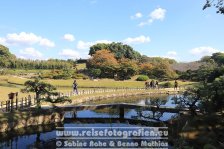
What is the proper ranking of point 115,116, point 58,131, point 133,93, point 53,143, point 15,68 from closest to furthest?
point 53,143
point 58,131
point 115,116
point 133,93
point 15,68

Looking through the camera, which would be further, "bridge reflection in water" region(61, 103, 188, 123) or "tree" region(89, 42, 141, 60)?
"tree" region(89, 42, 141, 60)

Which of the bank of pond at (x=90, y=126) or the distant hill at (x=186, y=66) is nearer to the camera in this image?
the bank of pond at (x=90, y=126)

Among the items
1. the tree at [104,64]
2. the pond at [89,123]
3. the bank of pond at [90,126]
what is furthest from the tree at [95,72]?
the bank of pond at [90,126]

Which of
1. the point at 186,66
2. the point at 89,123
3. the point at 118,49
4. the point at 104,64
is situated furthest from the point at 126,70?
the point at 89,123

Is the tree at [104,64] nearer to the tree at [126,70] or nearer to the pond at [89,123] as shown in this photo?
the tree at [126,70]

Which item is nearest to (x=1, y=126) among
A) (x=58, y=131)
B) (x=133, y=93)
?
(x=58, y=131)

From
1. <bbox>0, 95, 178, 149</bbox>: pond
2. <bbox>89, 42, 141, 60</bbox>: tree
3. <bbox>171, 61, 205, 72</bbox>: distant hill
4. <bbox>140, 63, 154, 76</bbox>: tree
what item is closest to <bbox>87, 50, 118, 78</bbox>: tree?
<bbox>140, 63, 154, 76</bbox>: tree

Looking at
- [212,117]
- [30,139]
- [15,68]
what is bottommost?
[30,139]

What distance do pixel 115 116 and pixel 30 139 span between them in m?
9.89

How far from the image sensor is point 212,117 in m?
18.4

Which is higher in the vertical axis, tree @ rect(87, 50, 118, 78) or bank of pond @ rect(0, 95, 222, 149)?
tree @ rect(87, 50, 118, 78)

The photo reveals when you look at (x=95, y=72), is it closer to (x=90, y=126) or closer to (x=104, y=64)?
(x=104, y=64)

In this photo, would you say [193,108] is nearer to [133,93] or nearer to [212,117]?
[212,117]

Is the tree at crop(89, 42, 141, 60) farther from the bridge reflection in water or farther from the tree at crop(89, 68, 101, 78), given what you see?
the bridge reflection in water
